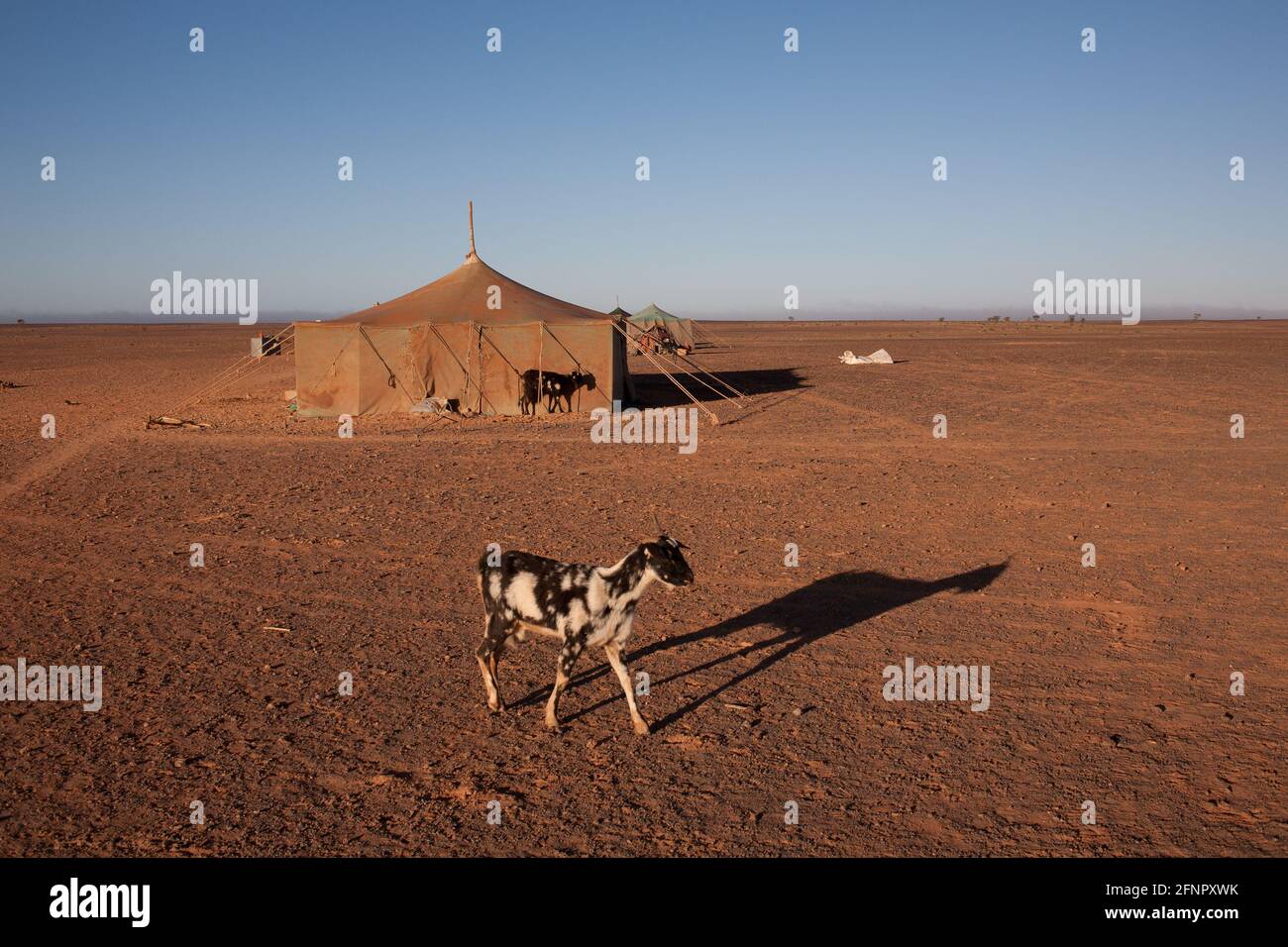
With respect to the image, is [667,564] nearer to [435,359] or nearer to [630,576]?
[630,576]

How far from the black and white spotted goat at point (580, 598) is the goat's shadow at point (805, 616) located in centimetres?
60

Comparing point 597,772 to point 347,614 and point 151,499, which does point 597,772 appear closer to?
point 347,614

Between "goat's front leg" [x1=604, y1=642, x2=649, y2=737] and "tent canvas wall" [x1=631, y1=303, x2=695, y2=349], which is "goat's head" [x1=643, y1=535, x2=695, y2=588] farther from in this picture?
"tent canvas wall" [x1=631, y1=303, x2=695, y2=349]

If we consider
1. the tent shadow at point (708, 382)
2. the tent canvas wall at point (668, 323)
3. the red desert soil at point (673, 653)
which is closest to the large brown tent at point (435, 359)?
the tent shadow at point (708, 382)

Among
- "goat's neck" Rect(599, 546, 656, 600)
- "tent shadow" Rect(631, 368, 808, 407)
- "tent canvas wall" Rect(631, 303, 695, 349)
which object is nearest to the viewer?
"goat's neck" Rect(599, 546, 656, 600)

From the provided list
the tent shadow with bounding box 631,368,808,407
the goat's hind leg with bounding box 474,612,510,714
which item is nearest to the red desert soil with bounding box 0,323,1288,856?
the goat's hind leg with bounding box 474,612,510,714

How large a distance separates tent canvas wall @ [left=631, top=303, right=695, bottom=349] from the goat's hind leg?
4864cm

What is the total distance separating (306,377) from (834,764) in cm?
2027

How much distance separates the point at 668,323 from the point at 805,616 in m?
49.1

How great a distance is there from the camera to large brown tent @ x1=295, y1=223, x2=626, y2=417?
22.8 meters

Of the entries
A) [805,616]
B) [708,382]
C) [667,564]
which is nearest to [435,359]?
[708,382]

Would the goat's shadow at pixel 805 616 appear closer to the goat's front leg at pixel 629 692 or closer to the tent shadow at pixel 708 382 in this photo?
the goat's front leg at pixel 629 692

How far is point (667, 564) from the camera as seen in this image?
5.96 meters

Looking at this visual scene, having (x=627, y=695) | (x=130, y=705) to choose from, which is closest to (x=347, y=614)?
(x=130, y=705)
